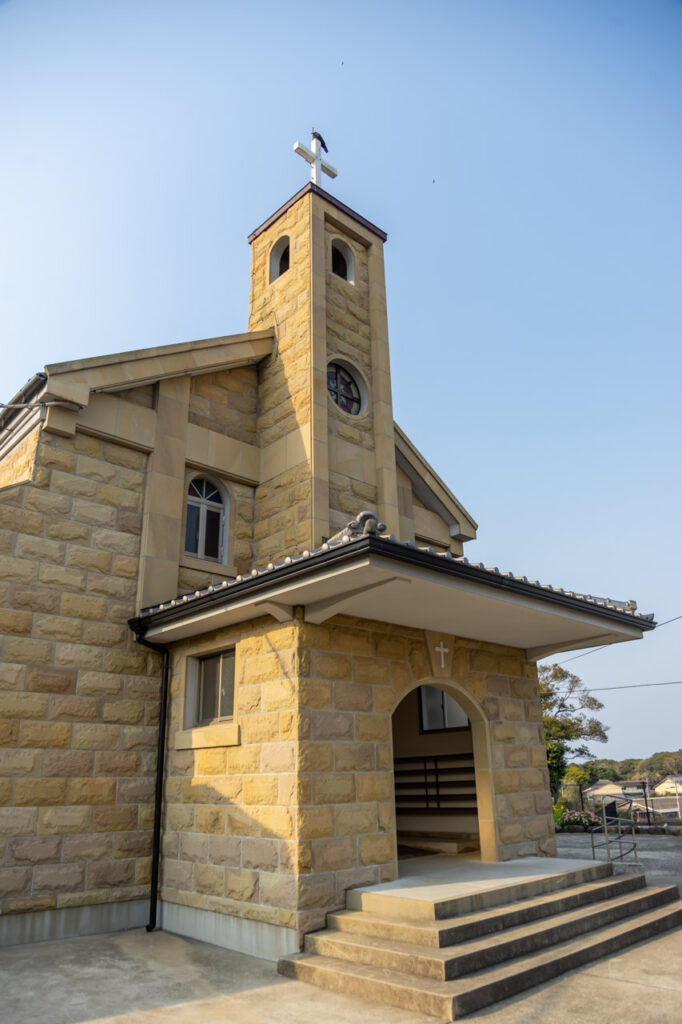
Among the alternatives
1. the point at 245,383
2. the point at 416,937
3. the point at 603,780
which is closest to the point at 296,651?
the point at 416,937

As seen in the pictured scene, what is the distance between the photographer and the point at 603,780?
71875mm

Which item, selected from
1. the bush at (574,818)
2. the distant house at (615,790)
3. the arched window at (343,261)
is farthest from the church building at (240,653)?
the bush at (574,818)

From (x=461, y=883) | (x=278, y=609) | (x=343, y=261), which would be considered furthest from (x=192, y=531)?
(x=343, y=261)

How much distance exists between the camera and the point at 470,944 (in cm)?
579

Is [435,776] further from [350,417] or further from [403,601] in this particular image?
[350,417]

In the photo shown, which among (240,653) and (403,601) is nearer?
(403,601)

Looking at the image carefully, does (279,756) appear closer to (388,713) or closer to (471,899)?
(388,713)

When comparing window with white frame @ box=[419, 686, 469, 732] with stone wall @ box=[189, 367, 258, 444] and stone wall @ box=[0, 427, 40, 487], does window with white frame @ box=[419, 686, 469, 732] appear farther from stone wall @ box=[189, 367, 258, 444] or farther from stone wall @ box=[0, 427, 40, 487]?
stone wall @ box=[0, 427, 40, 487]

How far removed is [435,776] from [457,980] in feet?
18.5

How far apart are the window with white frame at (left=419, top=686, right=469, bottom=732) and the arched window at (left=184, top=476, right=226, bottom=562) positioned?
391cm

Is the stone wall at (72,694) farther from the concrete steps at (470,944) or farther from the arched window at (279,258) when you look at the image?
the arched window at (279,258)

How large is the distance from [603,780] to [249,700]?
74.2m

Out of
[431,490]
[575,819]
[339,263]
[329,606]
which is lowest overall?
[575,819]

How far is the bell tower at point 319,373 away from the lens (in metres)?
10.6
